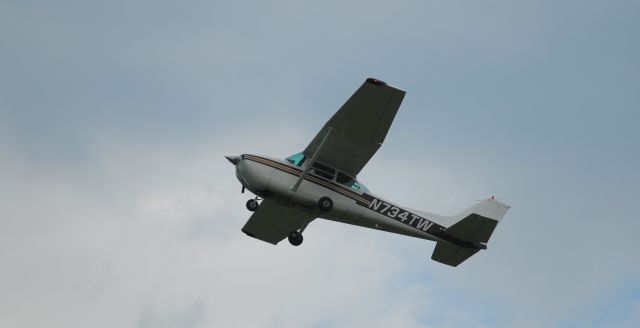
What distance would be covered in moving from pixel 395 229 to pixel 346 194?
174 cm

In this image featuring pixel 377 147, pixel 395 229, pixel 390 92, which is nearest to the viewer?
pixel 390 92

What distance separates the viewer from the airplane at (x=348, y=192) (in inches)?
866

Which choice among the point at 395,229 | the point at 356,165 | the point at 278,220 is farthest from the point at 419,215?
the point at 278,220

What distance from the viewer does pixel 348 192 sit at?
23422 mm

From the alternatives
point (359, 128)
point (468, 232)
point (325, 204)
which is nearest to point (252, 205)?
point (325, 204)

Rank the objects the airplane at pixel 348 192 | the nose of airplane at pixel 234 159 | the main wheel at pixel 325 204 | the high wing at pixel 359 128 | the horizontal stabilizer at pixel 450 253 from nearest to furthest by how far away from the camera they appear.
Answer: the high wing at pixel 359 128, the airplane at pixel 348 192, the main wheel at pixel 325 204, the nose of airplane at pixel 234 159, the horizontal stabilizer at pixel 450 253

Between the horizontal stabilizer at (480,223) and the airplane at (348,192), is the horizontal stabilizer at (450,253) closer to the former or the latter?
the airplane at (348,192)

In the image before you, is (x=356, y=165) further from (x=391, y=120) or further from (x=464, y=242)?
(x=464, y=242)

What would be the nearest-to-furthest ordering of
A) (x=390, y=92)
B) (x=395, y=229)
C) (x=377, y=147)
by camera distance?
(x=390, y=92), (x=377, y=147), (x=395, y=229)

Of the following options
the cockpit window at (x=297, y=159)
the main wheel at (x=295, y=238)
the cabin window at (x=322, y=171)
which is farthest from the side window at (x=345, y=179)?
the main wheel at (x=295, y=238)

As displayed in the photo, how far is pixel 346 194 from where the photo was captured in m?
23.4

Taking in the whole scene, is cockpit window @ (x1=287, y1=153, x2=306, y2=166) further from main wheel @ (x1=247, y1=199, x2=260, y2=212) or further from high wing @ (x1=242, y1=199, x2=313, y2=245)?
high wing @ (x1=242, y1=199, x2=313, y2=245)

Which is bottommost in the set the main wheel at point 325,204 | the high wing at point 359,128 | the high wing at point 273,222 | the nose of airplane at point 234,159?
the main wheel at point 325,204

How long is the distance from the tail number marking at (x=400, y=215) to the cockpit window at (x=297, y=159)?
223 centimetres
